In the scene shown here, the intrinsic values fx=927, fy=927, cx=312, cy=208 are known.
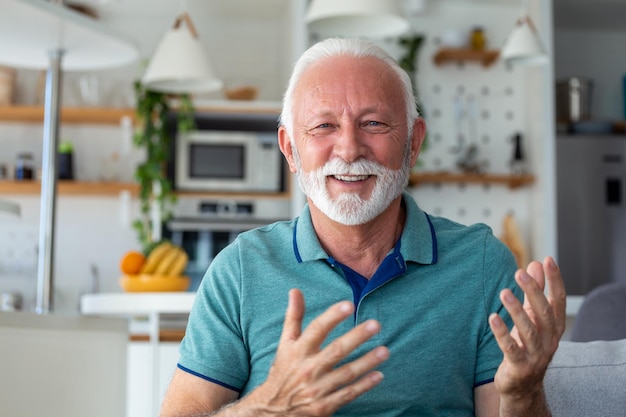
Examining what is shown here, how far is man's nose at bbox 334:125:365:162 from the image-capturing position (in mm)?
1484

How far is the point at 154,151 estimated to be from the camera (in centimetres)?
505

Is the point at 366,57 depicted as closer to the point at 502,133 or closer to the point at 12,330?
the point at 12,330

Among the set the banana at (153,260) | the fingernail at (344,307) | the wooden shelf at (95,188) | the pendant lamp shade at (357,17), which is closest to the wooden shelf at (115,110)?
the wooden shelf at (95,188)

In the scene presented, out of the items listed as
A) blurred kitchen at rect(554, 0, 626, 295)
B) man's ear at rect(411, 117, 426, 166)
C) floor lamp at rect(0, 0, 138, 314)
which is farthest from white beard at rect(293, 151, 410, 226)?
blurred kitchen at rect(554, 0, 626, 295)

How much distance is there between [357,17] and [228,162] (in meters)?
2.35

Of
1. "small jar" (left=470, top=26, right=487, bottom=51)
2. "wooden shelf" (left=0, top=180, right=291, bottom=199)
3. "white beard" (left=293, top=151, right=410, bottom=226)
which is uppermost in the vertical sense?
"small jar" (left=470, top=26, right=487, bottom=51)

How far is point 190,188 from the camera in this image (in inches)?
207

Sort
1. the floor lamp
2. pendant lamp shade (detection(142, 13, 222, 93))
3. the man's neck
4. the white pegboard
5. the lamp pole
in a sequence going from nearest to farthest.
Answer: the man's neck < the floor lamp < the lamp pole < pendant lamp shade (detection(142, 13, 222, 93)) < the white pegboard

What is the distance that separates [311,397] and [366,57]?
627mm

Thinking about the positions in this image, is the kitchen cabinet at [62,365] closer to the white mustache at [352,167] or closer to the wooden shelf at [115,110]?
the white mustache at [352,167]

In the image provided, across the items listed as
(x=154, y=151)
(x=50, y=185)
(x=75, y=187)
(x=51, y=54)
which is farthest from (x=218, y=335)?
(x=75, y=187)

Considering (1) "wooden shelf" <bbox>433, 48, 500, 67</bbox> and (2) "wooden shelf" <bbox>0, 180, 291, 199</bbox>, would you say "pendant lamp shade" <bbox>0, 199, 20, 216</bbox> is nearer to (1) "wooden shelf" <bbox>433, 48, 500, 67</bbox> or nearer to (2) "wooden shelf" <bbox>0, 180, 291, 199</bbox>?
(2) "wooden shelf" <bbox>0, 180, 291, 199</bbox>

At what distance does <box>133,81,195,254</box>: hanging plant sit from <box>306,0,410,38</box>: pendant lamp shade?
2116mm

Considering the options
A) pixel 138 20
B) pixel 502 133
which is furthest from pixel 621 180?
pixel 138 20
